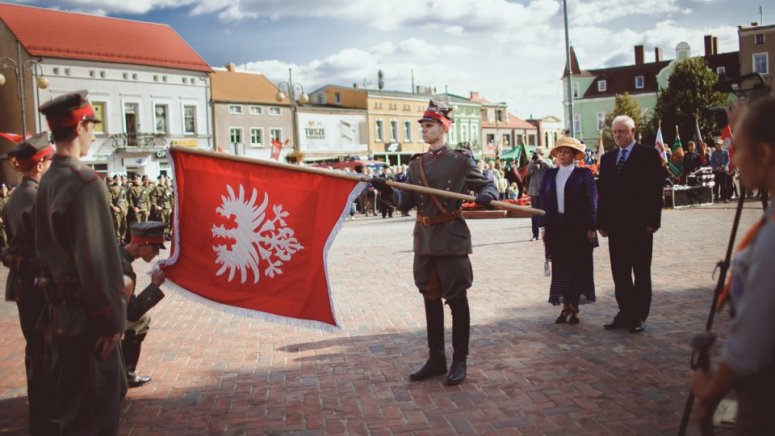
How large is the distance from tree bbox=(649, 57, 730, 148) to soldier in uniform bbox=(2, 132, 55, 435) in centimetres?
5756

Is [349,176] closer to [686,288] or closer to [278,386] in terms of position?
[278,386]

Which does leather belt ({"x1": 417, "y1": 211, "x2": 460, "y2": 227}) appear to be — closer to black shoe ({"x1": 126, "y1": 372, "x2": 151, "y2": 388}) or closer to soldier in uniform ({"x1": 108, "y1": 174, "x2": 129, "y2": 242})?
black shoe ({"x1": 126, "y1": 372, "x2": 151, "y2": 388})

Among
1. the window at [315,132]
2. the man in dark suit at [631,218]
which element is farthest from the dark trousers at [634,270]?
the window at [315,132]

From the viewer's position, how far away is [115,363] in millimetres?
3225

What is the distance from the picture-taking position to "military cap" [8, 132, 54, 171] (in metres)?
4.70

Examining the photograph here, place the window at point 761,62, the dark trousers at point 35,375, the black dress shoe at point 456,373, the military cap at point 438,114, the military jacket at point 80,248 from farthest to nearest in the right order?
the window at point 761,62 → the military cap at point 438,114 → the black dress shoe at point 456,373 → the dark trousers at point 35,375 → the military jacket at point 80,248

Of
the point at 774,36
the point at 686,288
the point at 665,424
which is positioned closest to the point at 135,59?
the point at 686,288

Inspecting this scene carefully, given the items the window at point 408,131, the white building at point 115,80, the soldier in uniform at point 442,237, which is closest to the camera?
the soldier in uniform at point 442,237

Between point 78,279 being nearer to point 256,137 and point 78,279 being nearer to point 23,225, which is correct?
point 23,225

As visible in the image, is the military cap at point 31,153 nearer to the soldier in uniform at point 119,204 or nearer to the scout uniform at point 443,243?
the scout uniform at point 443,243

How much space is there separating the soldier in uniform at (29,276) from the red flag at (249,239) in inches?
36.1

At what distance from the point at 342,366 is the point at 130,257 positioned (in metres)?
2.05

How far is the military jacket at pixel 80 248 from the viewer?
2998 millimetres

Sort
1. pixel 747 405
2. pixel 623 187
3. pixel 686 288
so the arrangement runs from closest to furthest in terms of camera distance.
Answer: pixel 747 405 < pixel 623 187 < pixel 686 288
